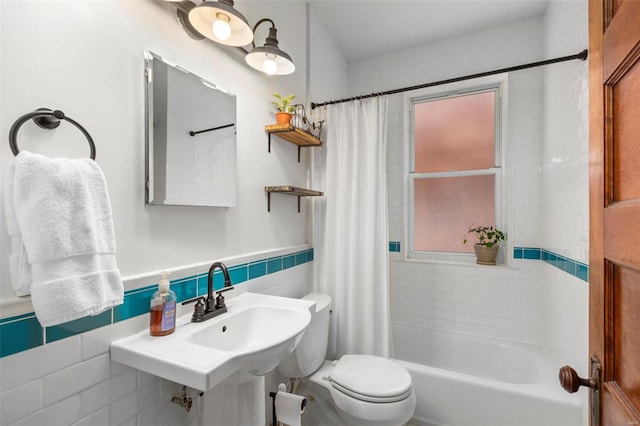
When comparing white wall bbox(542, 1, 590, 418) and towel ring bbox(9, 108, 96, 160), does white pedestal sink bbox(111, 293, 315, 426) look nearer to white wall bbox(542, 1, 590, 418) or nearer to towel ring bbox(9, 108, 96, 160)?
towel ring bbox(9, 108, 96, 160)

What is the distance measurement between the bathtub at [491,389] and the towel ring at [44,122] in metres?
1.99

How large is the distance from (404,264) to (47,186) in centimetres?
251

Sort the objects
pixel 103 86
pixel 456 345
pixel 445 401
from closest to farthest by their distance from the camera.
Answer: pixel 103 86
pixel 445 401
pixel 456 345

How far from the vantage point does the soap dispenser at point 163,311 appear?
39.9 inches

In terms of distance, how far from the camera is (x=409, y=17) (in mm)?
2334

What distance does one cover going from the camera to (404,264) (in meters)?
2.71

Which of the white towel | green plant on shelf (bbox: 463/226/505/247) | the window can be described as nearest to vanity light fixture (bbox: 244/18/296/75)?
the white towel

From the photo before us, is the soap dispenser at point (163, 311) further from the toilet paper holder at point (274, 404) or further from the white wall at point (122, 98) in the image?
the toilet paper holder at point (274, 404)

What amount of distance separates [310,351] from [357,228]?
80 cm

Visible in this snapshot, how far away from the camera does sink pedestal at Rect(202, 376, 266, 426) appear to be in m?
1.09

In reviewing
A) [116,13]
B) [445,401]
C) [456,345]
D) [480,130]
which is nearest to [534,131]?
[480,130]

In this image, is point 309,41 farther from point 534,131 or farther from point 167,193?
point 534,131

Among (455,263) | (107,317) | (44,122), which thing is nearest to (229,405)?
(107,317)

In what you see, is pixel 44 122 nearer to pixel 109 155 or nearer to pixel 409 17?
pixel 109 155
